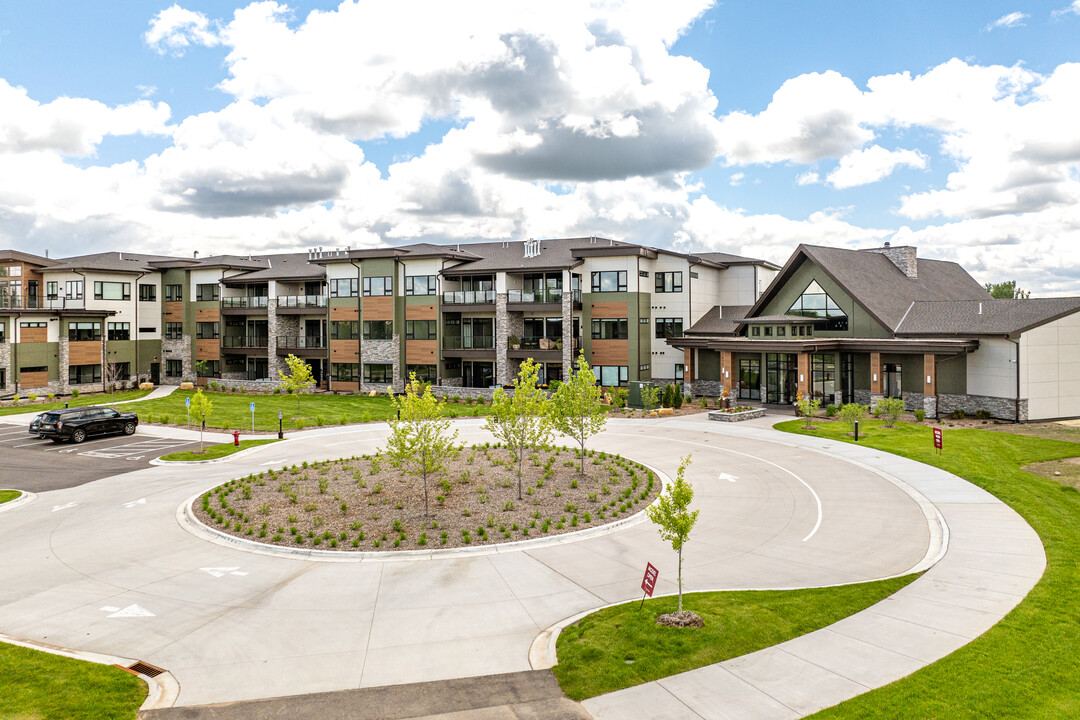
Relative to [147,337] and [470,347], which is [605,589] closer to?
[470,347]

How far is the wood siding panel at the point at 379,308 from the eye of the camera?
171 ft

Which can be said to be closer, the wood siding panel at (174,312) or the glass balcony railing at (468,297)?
the glass balcony railing at (468,297)

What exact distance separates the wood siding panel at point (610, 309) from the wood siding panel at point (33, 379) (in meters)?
43.6

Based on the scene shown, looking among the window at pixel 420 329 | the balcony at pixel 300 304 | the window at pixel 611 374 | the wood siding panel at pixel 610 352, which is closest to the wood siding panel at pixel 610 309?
the wood siding panel at pixel 610 352

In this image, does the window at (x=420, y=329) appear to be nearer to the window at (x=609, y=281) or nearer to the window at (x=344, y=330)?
the window at (x=344, y=330)

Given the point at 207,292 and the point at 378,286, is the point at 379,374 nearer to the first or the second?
the point at 378,286

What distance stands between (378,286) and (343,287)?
3765 millimetres

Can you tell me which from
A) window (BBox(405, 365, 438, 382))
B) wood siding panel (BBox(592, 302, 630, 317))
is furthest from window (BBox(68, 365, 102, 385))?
wood siding panel (BBox(592, 302, 630, 317))

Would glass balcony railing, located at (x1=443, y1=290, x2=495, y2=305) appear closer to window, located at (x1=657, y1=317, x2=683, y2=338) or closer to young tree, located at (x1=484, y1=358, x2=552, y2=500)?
window, located at (x1=657, y1=317, x2=683, y2=338)

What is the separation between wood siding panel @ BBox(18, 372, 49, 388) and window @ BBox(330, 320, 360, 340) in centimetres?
2184

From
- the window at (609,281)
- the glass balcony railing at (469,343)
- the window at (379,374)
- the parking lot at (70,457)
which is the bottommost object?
the parking lot at (70,457)

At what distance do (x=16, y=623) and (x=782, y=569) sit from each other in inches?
603

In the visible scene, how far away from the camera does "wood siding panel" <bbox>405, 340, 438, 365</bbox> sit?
50.8 metres

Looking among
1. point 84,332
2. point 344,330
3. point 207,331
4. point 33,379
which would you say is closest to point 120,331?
point 84,332
